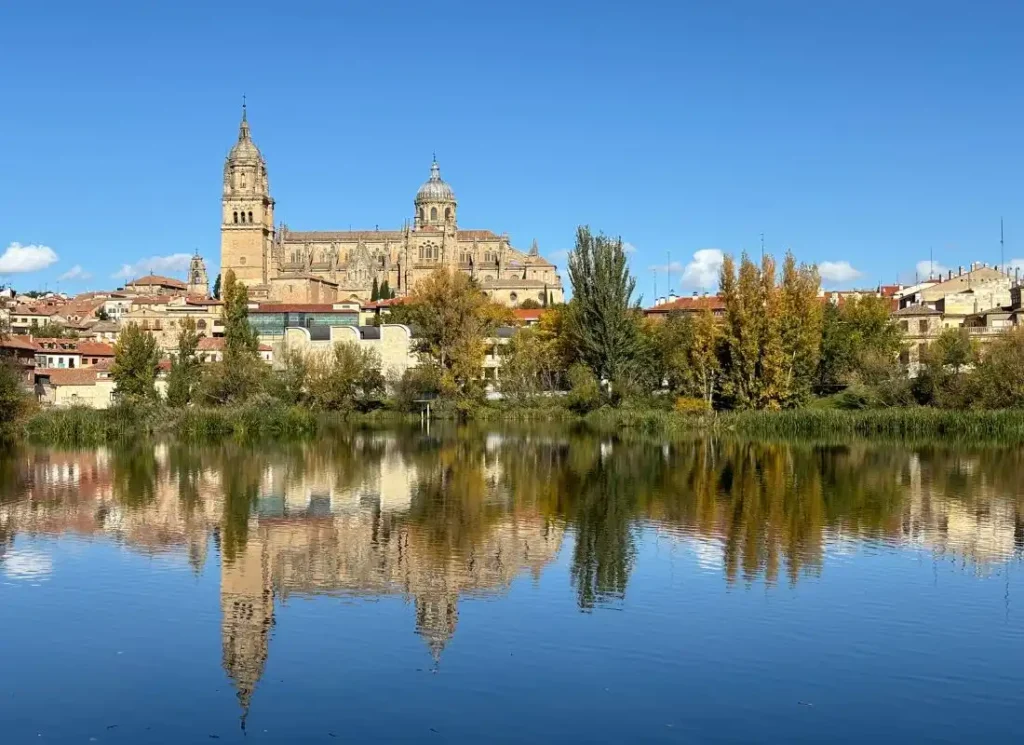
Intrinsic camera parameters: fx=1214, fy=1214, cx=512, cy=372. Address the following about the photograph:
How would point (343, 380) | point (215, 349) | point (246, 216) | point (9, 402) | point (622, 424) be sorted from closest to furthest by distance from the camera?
point (9, 402), point (622, 424), point (343, 380), point (215, 349), point (246, 216)

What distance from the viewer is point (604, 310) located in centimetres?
4778

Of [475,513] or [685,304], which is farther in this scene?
[685,304]

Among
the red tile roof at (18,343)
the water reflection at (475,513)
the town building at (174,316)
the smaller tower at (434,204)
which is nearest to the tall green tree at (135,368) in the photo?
the red tile roof at (18,343)

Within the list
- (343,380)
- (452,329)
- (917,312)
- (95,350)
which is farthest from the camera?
(95,350)

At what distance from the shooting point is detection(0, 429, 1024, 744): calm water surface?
32.6 feet

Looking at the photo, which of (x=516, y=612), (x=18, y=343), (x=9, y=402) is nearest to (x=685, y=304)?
(x=18, y=343)

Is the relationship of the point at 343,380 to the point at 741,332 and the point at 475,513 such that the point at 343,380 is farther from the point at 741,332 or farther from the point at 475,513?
the point at 475,513

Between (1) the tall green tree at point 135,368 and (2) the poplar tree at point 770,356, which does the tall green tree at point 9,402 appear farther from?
(2) the poplar tree at point 770,356

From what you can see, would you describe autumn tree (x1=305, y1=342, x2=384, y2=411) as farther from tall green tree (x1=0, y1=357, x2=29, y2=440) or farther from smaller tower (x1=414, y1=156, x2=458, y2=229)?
smaller tower (x1=414, y1=156, x2=458, y2=229)

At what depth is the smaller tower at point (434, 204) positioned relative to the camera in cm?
11344

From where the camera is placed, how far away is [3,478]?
1102 inches

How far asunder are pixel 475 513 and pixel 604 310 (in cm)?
2741

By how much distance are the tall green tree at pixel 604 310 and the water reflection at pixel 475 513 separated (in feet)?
43.5

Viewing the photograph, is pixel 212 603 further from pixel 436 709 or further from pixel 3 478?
pixel 3 478
